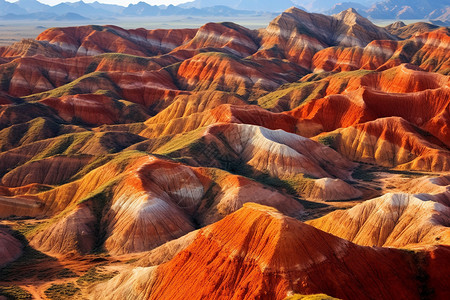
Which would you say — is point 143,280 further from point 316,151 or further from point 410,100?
point 410,100

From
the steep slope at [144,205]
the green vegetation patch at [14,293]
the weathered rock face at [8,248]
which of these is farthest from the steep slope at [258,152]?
the green vegetation patch at [14,293]

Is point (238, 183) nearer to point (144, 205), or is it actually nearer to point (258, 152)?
point (144, 205)

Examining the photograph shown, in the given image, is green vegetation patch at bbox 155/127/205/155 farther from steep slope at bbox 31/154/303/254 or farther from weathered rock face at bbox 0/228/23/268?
weathered rock face at bbox 0/228/23/268

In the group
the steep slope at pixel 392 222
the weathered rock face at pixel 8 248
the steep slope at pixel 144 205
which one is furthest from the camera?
the steep slope at pixel 144 205

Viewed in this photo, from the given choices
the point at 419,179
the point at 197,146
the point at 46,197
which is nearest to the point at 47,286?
the point at 46,197

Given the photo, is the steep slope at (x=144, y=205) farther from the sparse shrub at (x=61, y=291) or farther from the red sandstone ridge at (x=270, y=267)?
the red sandstone ridge at (x=270, y=267)
